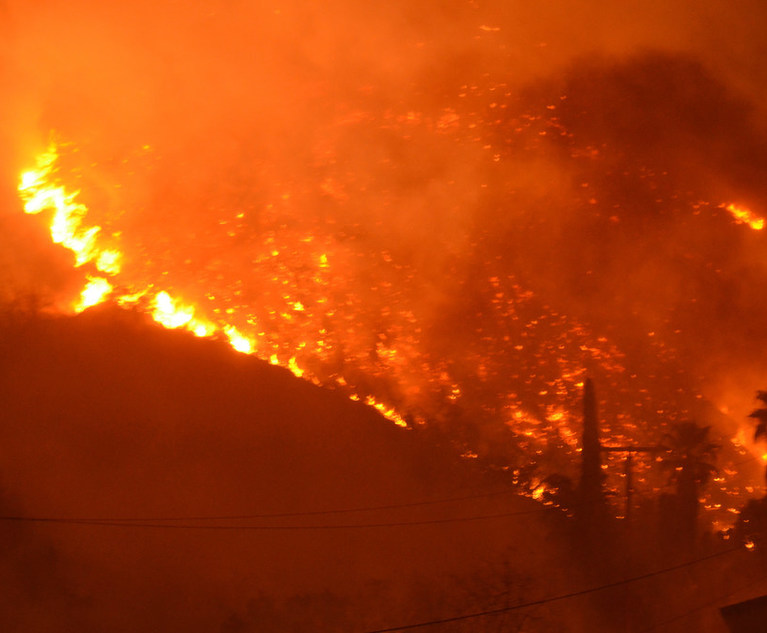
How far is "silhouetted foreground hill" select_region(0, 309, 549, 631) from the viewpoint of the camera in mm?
30266

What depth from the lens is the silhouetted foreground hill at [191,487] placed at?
30.3 meters

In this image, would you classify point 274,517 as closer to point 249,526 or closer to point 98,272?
point 249,526

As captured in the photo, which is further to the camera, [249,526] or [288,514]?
[288,514]

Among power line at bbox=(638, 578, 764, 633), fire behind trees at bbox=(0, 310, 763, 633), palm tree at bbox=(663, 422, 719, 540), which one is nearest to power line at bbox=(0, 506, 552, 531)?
fire behind trees at bbox=(0, 310, 763, 633)

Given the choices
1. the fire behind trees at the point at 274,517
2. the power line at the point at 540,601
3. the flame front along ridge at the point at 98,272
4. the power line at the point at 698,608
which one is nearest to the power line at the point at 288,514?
the fire behind trees at the point at 274,517

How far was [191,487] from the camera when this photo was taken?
35.6m

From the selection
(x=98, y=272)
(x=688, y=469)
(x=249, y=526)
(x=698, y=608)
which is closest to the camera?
(x=698, y=608)

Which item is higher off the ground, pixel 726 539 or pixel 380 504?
pixel 380 504

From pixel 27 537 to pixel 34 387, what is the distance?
9161mm

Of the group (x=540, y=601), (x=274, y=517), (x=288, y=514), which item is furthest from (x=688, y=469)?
(x=274, y=517)

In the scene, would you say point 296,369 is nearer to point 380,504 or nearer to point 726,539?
point 380,504

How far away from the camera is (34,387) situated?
38969 millimetres

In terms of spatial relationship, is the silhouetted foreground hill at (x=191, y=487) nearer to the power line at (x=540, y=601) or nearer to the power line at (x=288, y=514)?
the power line at (x=288, y=514)

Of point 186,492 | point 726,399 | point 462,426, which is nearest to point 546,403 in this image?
A: point 462,426
